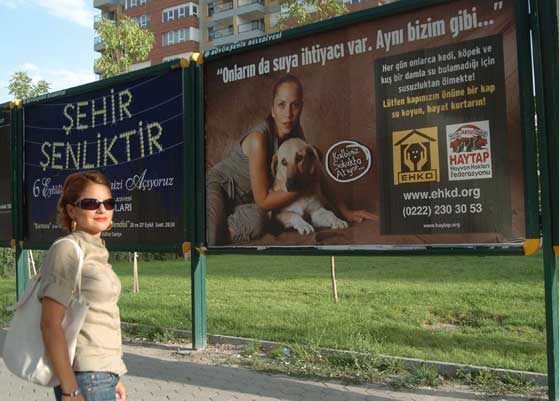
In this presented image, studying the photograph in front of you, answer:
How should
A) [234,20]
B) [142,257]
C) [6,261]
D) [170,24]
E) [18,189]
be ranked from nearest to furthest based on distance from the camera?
[18,189] → [6,261] → [142,257] → [234,20] → [170,24]

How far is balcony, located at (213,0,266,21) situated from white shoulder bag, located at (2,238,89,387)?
201 ft

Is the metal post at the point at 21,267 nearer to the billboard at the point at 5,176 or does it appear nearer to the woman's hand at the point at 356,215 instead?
the billboard at the point at 5,176

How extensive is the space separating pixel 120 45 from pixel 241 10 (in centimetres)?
4790

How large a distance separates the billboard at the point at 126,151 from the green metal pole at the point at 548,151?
4.09 m

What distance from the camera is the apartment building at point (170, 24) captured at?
64.9 meters

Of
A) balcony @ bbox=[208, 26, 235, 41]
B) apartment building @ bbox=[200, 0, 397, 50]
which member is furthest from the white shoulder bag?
balcony @ bbox=[208, 26, 235, 41]

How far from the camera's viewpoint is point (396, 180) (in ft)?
18.5

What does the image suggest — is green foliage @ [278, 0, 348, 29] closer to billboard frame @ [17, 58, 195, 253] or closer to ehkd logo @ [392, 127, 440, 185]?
billboard frame @ [17, 58, 195, 253]

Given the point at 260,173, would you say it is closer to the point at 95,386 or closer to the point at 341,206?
the point at 341,206

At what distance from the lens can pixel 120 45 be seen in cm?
1628

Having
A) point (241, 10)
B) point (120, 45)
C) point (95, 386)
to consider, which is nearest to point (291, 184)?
point (95, 386)

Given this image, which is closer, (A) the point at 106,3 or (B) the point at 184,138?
(B) the point at 184,138

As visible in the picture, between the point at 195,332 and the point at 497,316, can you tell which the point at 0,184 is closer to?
the point at 195,332

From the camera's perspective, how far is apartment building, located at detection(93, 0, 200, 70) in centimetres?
6488
